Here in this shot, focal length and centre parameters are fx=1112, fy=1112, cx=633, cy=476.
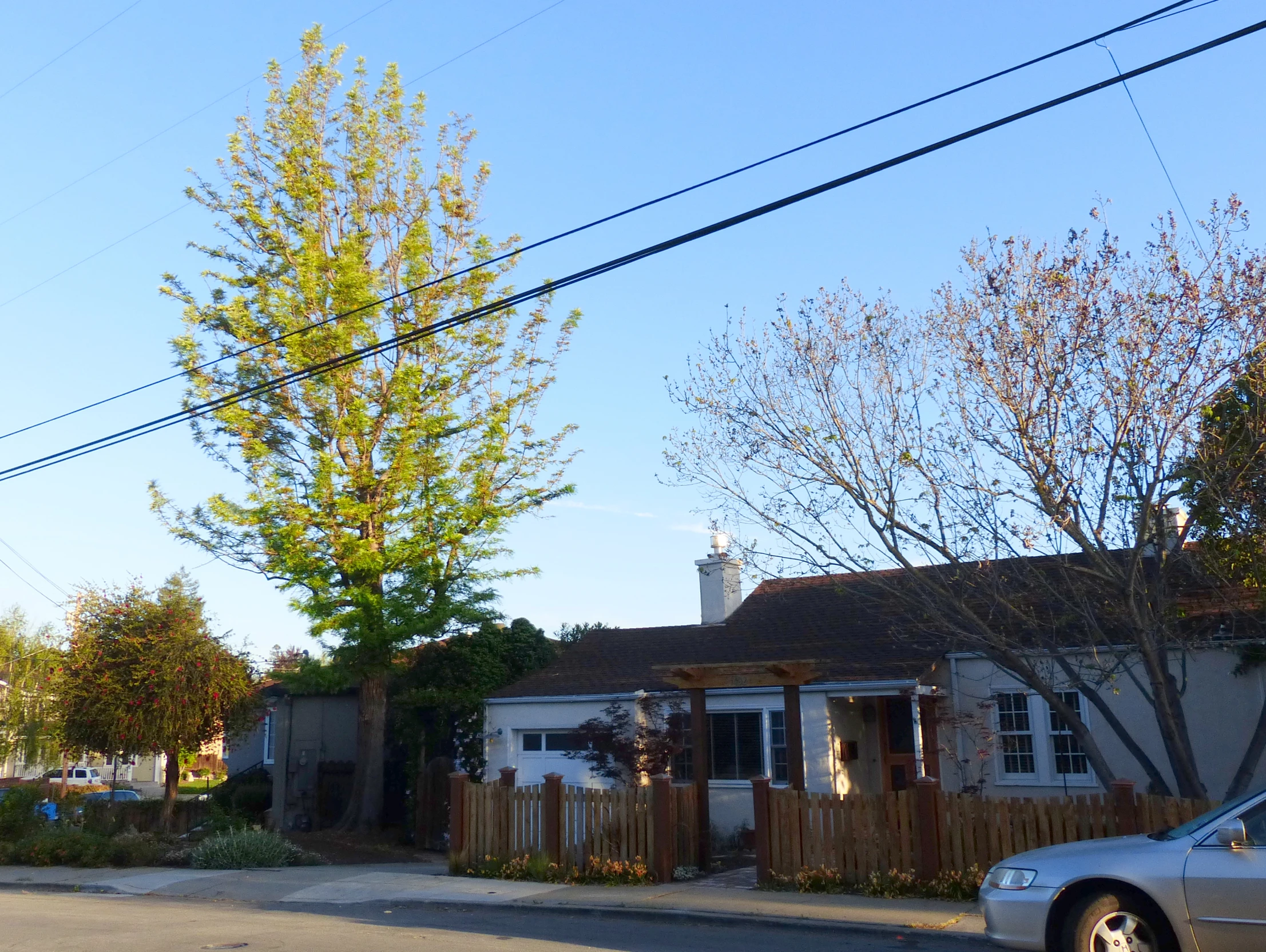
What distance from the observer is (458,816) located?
50.1 feet

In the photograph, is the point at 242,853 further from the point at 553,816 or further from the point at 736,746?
the point at 736,746

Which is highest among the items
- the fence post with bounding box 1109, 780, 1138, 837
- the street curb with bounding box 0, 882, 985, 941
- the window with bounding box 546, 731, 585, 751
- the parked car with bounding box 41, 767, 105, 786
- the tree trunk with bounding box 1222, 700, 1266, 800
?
the window with bounding box 546, 731, 585, 751

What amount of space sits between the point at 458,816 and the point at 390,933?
4692 mm

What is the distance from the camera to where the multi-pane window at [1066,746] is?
16734 millimetres

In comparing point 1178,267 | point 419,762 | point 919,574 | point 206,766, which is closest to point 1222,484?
point 1178,267

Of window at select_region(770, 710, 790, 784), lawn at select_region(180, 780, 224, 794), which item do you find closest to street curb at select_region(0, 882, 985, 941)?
window at select_region(770, 710, 790, 784)

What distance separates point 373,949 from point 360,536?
457 inches

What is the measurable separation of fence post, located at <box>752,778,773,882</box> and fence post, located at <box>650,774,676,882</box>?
3.84ft

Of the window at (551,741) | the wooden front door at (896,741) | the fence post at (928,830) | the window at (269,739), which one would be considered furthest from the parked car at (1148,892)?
the window at (269,739)

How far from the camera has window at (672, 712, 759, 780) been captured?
62.1 ft

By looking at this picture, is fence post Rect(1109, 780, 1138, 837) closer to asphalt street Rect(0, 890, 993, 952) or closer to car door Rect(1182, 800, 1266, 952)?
asphalt street Rect(0, 890, 993, 952)

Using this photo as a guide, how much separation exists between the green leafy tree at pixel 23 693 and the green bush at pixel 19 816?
39.8ft

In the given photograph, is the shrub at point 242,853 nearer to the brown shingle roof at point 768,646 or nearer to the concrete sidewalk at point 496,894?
the concrete sidewalk at point 496,894

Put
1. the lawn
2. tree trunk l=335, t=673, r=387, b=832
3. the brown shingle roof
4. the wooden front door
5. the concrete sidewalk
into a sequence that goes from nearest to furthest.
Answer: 1. the concrete sidewalk
2. the brown shingle roof
3. the wooden front door
4. tree trunk l=335, t=673, r=387, b=832
5. the lawn
